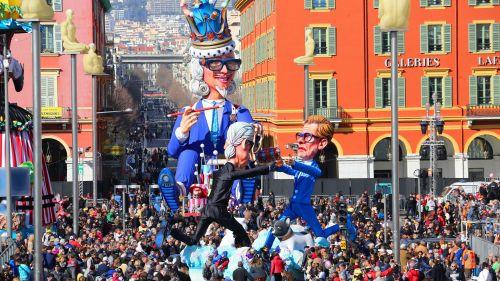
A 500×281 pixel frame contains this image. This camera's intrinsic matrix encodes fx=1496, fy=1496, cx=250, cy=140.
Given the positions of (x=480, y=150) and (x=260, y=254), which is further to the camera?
(x=480, y=150)

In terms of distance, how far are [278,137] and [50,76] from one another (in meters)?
11.7

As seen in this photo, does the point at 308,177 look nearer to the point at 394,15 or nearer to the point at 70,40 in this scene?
the point at 394,15

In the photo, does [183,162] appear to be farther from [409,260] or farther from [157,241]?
[409,260]

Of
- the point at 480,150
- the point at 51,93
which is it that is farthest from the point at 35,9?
the point at 480,150

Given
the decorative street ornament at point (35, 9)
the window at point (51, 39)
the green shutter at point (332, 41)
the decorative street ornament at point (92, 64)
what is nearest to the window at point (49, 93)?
the window at point (51, 39)

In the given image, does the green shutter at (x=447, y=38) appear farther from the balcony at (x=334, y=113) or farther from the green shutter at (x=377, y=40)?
the balcony at (x=334, y=113)

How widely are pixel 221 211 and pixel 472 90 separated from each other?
37583 mm

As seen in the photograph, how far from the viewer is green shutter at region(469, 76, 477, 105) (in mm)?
68562

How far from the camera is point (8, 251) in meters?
34.3

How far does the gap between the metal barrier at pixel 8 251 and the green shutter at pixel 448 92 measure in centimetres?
3594

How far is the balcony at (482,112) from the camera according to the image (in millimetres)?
68250

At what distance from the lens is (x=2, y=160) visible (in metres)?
42.9

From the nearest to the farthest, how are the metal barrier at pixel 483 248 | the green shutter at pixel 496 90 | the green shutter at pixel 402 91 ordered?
1. the metal barrier at pixel 483 248
2. the green shutter at pixel 402 91
3. the green shutter at pixel 496 90

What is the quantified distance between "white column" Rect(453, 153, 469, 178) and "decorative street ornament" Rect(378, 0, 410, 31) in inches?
1444
